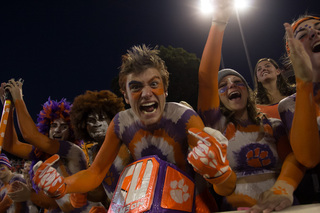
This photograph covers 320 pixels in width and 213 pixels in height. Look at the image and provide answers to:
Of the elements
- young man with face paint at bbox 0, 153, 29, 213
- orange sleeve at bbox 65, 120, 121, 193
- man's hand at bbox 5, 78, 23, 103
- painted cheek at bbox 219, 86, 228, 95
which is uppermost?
man's hand at bbox 5, 78, 23, 103

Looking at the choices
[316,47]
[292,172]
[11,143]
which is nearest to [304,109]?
[292,172]

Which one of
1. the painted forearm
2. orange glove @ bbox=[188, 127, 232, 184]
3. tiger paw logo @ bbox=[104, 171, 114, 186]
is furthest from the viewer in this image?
tiger paw logo @ bbox=[104, 171, 114, 186]

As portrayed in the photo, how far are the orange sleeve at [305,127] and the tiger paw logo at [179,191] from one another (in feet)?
2.44

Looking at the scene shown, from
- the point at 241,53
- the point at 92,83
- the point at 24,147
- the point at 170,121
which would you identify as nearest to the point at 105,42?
the point at 92,83

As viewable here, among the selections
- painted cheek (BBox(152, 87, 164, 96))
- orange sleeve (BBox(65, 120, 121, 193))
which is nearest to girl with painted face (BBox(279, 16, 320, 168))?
painted cheek (BBox(152, 87, 164, 96))

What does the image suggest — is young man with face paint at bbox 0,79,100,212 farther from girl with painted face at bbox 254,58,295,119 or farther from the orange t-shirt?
girl with painted face at bbox 254,58,295,119

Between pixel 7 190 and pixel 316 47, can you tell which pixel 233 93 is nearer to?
pixel 316 47

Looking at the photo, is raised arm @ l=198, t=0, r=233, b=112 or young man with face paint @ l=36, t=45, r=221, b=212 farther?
raised arm @ l=198, t=0, r=233, b=112

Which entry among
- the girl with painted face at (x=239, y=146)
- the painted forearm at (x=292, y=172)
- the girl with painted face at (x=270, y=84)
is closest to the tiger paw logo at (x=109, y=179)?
the girl with painted face at (x=239, y=146)

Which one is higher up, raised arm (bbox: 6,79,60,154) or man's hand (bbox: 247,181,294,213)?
raised arm (bbox: 6,79,60,154)

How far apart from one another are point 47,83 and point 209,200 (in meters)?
22.6

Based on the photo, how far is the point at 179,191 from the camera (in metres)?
1.51

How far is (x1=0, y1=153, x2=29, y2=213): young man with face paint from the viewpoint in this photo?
4.60m

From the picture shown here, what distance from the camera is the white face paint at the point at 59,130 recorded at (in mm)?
3179
